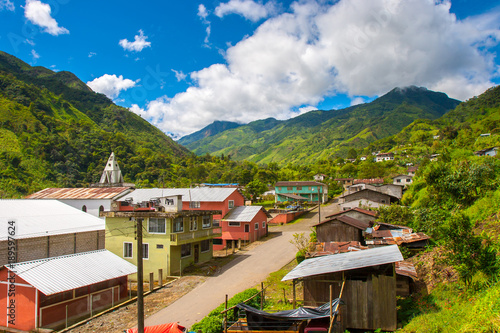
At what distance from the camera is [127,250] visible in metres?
24.0

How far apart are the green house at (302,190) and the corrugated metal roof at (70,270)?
166 feet

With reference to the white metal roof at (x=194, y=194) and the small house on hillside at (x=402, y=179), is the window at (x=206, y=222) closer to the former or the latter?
the white metal roof at (x=194, y=194)

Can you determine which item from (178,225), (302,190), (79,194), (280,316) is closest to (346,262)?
(280,316)

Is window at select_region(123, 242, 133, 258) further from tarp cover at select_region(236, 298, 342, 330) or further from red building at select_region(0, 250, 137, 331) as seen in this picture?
tarp cover at select_region(236, 298, 342, 330)

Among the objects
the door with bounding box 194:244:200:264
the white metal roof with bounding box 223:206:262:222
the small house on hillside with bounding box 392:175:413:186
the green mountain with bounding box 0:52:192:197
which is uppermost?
the green mountain with bounding box 0:52:192:197

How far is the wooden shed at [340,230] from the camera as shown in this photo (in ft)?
80.6

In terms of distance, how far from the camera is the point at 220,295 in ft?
59.9

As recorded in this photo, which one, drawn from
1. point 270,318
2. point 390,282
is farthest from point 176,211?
point 390,282

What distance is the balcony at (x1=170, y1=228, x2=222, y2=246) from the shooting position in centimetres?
2275

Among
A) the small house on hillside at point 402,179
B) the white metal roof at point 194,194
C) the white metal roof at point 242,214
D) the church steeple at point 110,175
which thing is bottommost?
the white metal roof at point 242,214

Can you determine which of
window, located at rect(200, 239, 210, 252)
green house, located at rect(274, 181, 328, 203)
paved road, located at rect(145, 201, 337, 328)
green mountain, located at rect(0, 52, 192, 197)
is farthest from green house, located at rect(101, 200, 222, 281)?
green mountain, located at rect(0, 52, 192, 197)

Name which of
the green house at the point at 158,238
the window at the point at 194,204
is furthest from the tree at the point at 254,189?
the green house at the point at 158,238

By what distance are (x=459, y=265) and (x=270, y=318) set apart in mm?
7185

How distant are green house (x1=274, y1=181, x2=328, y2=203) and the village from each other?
2701 cm
